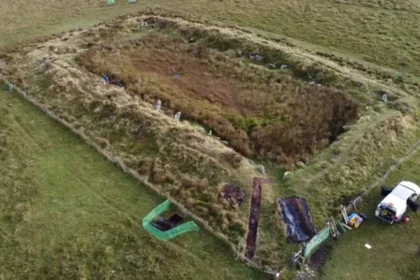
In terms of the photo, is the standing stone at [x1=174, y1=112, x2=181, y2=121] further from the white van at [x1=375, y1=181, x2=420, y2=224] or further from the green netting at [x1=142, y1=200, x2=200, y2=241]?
the white van at [x1=375, y1=181, x2=420, y2=224]

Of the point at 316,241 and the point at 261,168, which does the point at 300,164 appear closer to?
the point at 261,168

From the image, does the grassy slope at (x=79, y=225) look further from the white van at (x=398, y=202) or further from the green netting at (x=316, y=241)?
the white van at (x=398, y=202)

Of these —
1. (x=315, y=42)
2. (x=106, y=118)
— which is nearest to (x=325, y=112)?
(x=315, y=42)

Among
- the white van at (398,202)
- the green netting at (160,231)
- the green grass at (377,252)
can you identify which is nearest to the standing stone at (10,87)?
the green netting at (160,231)

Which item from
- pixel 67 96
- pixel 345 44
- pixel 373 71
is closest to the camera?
pixel 67 96

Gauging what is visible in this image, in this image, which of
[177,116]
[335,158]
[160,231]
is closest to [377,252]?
[335,158]

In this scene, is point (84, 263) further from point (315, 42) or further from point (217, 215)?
point (315, 42)

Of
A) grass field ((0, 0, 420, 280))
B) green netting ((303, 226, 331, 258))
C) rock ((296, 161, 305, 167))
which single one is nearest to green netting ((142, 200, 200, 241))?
grass field ((0, 0, 420, 280))
